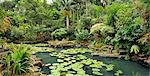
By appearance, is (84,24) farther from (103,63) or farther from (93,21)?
(103,63)

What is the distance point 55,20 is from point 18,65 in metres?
13.2

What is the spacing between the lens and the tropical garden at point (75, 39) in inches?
374

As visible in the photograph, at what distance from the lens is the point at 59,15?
72.2 ft

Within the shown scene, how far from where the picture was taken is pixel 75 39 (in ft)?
62.4

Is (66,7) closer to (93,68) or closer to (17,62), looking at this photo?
(93,68)

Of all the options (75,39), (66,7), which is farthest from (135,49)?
(66,7)

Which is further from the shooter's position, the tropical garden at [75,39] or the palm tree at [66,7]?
the palm tree at [66,7]

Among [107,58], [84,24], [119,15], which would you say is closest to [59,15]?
[84,24]

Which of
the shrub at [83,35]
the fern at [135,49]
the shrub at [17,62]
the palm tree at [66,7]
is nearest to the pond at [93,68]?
the fern at [135,49]

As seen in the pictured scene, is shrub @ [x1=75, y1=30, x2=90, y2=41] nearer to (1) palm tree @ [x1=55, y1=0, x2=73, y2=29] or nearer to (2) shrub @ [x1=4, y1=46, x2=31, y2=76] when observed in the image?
(1) palm tree @ [x1=55, y1=0, x2=73, y2=29]

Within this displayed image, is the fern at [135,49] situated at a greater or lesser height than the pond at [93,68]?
greater

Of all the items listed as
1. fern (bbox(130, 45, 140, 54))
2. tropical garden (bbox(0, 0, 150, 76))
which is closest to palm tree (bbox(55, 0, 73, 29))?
tropical garden (bbox(0, 0, 150, 76))

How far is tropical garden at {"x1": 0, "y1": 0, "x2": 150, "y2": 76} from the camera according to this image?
9.50m

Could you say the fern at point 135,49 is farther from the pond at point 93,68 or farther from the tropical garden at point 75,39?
the pond at point 93,68
